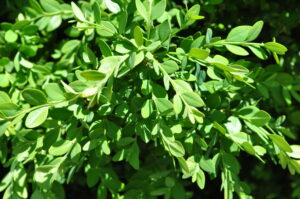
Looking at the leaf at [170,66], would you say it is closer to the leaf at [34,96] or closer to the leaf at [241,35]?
the leaf at [241,35]

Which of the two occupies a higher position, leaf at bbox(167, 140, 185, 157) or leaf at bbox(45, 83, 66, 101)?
leaf at bbox(45, 83, 66, 101)

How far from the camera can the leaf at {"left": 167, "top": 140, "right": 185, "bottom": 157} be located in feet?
3.04

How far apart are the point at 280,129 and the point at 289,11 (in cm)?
44

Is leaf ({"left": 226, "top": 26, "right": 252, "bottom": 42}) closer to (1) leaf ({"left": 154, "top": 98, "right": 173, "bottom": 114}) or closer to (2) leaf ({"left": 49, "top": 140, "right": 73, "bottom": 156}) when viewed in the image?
(1) leaf ({"left": 154, "top": 98, "right": 173, "bottom": 114})

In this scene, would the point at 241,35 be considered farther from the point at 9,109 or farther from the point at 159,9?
the point at 9,109

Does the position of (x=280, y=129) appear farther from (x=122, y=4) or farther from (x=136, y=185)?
(x=122, y=4)

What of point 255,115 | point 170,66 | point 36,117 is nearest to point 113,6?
point 170,66

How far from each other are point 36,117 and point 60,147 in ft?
0.35

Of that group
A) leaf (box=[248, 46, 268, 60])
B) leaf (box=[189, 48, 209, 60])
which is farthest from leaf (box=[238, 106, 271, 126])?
leaf (box=[189, 48, 209, 60])

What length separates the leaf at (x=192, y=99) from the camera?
2.89ft

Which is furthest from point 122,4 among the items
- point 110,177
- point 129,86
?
point 110,177

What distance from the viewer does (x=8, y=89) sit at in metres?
1.31

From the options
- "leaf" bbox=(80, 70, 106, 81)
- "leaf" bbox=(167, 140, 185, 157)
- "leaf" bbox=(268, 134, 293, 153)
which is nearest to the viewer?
"leaf" bbox=(80, 70, 106, 81)

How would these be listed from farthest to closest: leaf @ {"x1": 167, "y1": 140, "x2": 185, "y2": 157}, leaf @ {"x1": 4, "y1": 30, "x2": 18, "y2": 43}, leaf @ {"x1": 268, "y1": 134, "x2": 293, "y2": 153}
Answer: leaf @ {"x1": 4, "y1": 30, "x2": 18, "y2": 43}, leaf @ {"x1": 268, "y1": 134, "x2": 293, "y2": 153}, leaf @ {"x1": 167, "y1": 140, "x2": 185, "y2": 157}
